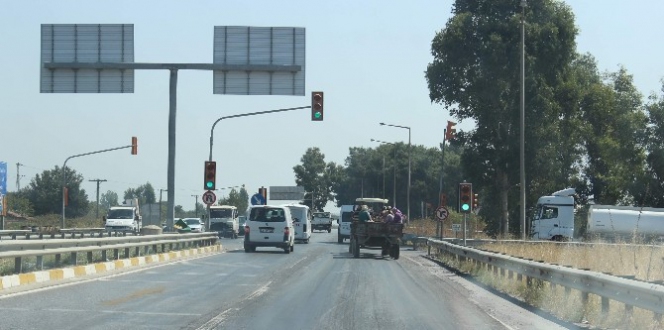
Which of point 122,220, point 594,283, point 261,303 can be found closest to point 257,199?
point 122,220

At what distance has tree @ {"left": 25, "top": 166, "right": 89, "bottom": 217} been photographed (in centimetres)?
13712

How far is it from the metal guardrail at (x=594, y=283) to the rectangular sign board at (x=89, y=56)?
17351mm

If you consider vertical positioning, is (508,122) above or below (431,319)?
above

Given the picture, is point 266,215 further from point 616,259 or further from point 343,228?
point 343,228

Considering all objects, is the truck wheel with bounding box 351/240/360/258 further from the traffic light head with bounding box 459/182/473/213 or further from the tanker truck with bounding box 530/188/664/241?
the tanker truck with bounding box 530/188/664/241

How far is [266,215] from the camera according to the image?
41.9 meters

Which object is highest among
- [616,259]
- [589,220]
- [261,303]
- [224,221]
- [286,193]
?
[286,193]

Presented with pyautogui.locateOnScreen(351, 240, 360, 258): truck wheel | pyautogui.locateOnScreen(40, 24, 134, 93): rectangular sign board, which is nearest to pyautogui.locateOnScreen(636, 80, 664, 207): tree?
pyautogui.locateOnScreen(351, 240, 360, 258): truck wheel

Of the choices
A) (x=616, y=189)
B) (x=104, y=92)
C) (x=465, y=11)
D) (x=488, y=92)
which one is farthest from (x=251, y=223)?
(x=616, y=189)

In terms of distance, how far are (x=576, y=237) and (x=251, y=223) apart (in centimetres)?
2733

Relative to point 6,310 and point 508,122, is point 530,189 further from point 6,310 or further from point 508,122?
point 6,310

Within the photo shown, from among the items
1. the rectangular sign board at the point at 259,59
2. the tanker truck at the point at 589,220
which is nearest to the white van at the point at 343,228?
the tanker truck at the point at 589,220

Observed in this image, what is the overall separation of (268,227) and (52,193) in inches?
3987

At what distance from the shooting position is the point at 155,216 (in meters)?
71.1
